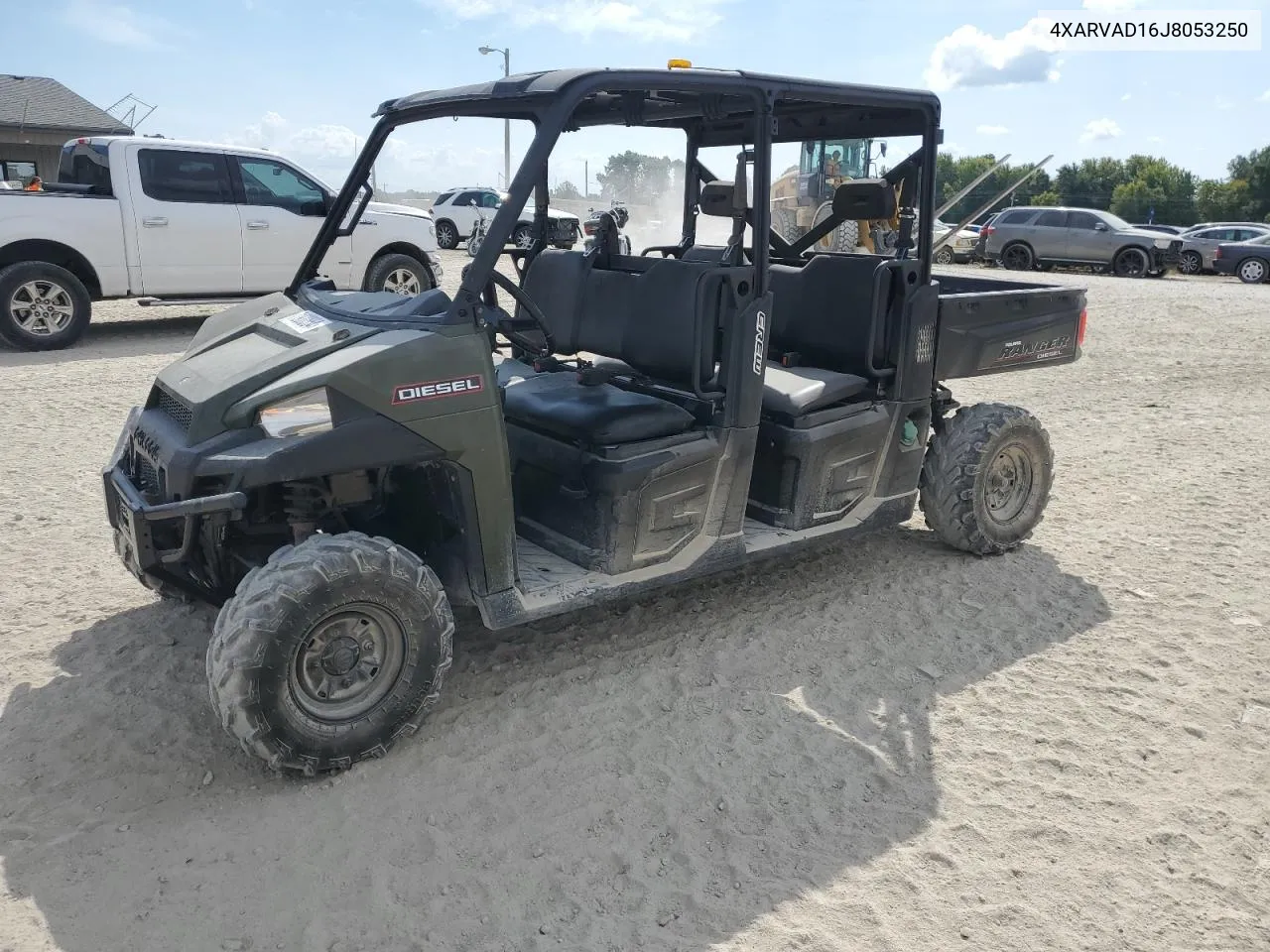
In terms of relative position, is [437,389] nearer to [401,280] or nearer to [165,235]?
[165,235]

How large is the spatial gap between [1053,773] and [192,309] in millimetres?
12583

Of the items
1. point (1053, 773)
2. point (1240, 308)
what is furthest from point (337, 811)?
point (1240, 308)

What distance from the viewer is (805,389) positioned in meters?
4.67

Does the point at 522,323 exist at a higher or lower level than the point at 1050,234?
lower

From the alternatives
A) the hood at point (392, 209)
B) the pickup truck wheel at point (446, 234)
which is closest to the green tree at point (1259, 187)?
the pickup truck wheel at point (446, 234)

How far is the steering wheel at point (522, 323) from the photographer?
387 cm

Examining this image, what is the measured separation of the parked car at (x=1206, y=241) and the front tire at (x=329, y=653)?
2490 centimetres

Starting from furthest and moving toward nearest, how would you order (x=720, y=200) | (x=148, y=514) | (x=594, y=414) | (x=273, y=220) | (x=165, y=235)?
1. (x=273, y=220)
2. (x=165, y=235)
3. (x=720, y=200)
4. (x=594, y=414)
5. (x=148, y=514)

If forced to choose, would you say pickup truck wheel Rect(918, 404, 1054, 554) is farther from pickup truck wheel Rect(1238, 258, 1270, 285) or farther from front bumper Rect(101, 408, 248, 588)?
pickup truck wheel Rect(1238, 258, 1270, 285)

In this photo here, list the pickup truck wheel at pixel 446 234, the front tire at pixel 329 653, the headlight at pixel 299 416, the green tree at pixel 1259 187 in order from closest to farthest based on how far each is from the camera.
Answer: the front tire at pixel 329 653, the headlight at pixel 299 416, the pickup truck wheel at pixel 446 234, the green tree at pixel 1259 187

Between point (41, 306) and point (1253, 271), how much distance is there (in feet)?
75.0

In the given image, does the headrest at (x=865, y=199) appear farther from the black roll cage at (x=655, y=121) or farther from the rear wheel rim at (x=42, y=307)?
the rear wheel rim at (x=42, y=307)

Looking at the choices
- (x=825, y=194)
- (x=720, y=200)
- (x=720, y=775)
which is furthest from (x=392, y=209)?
(x=720, y=775)

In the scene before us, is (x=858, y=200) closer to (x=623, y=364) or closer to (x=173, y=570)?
(x=623, y=364)
